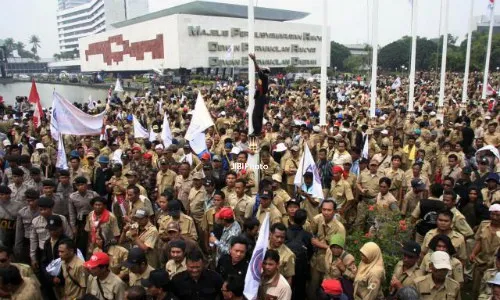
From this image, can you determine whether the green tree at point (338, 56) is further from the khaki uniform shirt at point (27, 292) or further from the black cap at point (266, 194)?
the khaki uniform shirt at point (27, 292)

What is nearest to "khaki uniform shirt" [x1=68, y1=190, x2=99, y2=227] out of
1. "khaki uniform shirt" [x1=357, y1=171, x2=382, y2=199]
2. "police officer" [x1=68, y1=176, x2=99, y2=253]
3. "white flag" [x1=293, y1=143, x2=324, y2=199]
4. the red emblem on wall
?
"police officer" [x1=68, y1=176, x2=99, y2=253]

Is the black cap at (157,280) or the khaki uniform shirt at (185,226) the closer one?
the black cap at (157,280)

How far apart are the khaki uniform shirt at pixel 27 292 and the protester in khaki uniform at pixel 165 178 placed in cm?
325

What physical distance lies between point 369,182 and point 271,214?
2248mm

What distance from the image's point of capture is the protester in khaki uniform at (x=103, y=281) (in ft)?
12.2

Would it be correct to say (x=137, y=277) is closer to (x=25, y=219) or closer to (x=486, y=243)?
(x=25, y=219)

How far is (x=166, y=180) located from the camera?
275 inches

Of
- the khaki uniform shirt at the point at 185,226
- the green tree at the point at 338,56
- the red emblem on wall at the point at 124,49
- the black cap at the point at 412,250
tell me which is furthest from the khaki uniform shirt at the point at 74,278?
the green tree at the point at 338,56

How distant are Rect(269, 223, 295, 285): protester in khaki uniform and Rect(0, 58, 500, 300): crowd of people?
0.04 feet

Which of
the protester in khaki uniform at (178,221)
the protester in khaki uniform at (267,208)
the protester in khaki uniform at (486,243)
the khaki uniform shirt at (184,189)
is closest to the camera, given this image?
the protester in khaki uniform at (486,243)

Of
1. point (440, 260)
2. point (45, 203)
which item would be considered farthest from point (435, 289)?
point (45, 203)

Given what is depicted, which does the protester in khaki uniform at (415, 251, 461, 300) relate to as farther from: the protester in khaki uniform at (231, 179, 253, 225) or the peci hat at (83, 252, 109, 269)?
the peci hat at (83, 252, 109, 269)

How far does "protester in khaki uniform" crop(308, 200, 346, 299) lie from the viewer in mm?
4539

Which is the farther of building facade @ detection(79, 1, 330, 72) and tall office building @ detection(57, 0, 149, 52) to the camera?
tall office building @ detection(57, 0, 149, 52)
